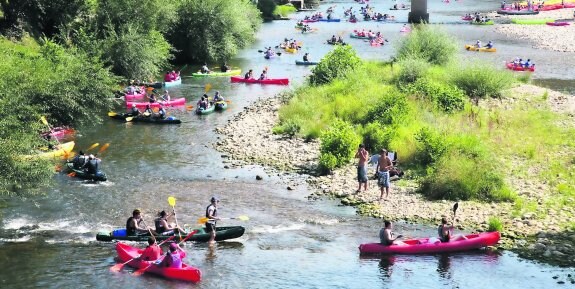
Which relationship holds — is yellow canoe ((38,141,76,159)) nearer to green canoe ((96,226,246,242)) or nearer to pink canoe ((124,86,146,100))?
green canoe ((96,226,246,242))

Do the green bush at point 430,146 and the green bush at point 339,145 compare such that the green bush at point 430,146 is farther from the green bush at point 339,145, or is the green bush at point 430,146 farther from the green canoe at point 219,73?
the green canoe at point 219,73

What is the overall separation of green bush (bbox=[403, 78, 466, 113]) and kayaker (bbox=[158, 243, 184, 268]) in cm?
1955

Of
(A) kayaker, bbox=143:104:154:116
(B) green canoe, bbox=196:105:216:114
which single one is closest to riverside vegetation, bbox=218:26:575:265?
(B) green canoe, bbox=196:105:216:114

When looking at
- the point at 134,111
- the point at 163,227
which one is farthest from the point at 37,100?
the point at 163,227

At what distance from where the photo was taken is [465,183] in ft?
87.2

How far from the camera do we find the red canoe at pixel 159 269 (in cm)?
2033

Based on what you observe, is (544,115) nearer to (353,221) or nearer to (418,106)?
(418,106)

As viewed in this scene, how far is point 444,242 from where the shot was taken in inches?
875

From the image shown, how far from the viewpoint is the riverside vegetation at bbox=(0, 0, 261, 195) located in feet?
76.0

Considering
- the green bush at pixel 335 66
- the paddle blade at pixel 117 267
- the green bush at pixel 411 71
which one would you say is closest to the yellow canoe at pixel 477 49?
the green bush at pixel 411 71

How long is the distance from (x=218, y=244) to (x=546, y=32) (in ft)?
223

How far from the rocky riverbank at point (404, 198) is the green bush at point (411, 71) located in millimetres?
8368

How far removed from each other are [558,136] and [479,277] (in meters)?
15.6

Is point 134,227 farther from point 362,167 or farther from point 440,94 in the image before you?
point 440,94
